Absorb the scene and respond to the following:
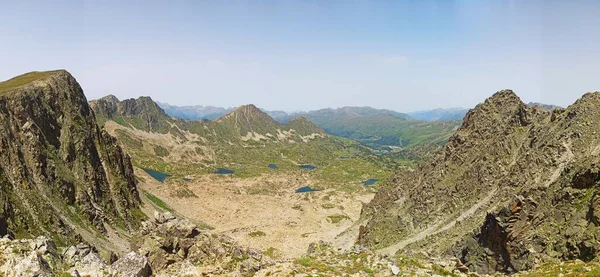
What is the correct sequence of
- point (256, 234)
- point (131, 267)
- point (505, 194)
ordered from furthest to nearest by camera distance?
point (256, 234)
point (505, 194)
point (131, 267)

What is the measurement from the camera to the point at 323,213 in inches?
4808

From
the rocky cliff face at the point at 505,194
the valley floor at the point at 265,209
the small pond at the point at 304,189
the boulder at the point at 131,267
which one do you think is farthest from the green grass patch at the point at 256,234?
the small pond at the point at 304,189

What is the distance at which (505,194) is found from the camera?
56000 mm

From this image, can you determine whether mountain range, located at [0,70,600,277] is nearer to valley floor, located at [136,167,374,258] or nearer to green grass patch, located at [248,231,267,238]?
green grass patch, located at [248,231,267,238]

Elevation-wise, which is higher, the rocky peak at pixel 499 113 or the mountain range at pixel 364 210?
the rocky peak at pixel 499 113

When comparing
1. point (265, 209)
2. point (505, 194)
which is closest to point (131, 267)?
point (505, 194)

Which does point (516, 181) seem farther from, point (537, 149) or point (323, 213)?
point (323, 213)

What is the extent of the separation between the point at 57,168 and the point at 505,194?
243ft

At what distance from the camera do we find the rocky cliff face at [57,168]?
161ft

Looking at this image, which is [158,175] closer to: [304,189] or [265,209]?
[304,189]

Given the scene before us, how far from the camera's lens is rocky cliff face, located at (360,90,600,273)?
35.2 meters

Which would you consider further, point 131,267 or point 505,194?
point 505,194

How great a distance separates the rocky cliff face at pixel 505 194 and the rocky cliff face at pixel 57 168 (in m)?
49.9

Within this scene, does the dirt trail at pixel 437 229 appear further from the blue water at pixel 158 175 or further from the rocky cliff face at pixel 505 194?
the blue water at pixel 158 175
